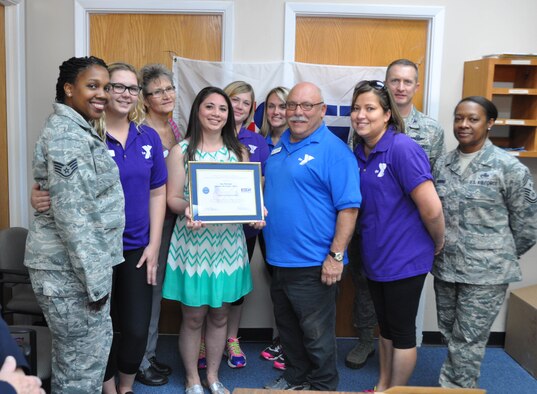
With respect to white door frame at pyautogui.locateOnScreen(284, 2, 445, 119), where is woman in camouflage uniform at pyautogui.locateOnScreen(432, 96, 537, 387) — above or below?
below

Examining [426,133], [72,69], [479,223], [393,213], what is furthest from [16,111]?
[479,223]

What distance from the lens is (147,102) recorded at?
8.77 feet

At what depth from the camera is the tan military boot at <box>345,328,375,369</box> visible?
3.05m

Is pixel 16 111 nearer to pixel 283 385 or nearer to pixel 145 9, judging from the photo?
pixel 145 9

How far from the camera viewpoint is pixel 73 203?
5.61 feet

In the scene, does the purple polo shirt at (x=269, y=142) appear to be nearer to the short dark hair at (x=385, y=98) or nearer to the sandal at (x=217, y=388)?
the short dark hair at (x=385, y=98)

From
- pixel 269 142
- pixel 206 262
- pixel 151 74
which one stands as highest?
pixel 151 74

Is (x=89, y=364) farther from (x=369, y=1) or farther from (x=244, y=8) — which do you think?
(x=369, y=1)

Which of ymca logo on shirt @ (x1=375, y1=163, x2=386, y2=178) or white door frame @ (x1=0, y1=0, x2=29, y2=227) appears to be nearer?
ymca logo on shirt @ (x1=375, y1=163, x2=386, y2=178)

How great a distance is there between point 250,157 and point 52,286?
1.20m

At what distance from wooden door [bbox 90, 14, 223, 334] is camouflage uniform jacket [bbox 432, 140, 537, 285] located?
1.76 m

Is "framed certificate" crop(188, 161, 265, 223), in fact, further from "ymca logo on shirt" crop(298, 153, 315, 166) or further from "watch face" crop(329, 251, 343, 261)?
"watch face" crop(329, 251, 343, 261)

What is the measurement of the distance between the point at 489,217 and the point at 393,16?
156 cm

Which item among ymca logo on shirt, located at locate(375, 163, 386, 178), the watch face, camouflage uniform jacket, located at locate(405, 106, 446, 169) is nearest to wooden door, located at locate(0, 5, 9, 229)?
the watch face
